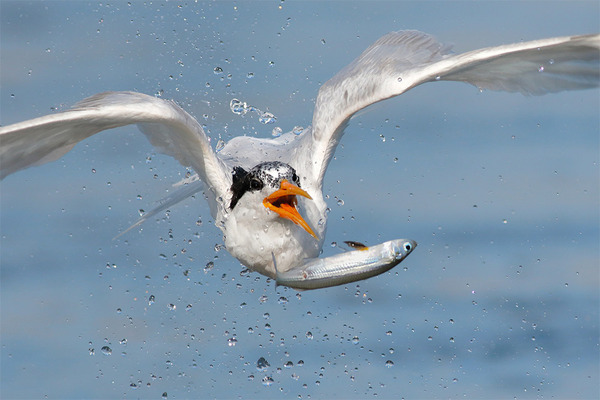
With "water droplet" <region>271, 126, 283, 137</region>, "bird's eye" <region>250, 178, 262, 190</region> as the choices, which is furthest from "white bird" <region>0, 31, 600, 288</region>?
"water droplet" <region>271, 126, 283, 137</region>

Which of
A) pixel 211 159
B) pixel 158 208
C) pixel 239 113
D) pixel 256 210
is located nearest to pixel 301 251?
pixel 256 210

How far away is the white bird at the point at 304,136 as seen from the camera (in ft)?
14.2

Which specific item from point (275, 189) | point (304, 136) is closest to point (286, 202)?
point (275, 189)

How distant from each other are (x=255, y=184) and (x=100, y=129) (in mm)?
829

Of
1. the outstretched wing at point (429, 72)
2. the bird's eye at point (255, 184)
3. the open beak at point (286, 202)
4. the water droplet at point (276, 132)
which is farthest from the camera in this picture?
the water droplet at point (276, 132)

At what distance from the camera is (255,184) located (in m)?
4.59

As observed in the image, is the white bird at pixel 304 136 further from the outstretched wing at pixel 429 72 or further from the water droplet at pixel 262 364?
the water droplet at pixel 262 364

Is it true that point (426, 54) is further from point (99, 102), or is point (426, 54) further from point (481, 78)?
point (99, 102)

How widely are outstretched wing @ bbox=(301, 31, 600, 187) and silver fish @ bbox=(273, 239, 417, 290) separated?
27.6 inches

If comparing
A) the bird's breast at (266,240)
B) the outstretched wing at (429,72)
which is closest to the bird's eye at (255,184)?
the bird's breast at (266,240)

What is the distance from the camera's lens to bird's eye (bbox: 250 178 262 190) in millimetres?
4580

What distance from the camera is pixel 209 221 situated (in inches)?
236

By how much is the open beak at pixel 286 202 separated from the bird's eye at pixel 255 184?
0.09 metres

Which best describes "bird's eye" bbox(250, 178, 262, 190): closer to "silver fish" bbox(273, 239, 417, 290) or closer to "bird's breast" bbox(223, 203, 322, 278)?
"bird's breast" bbox(223, 203, 322, 278)
